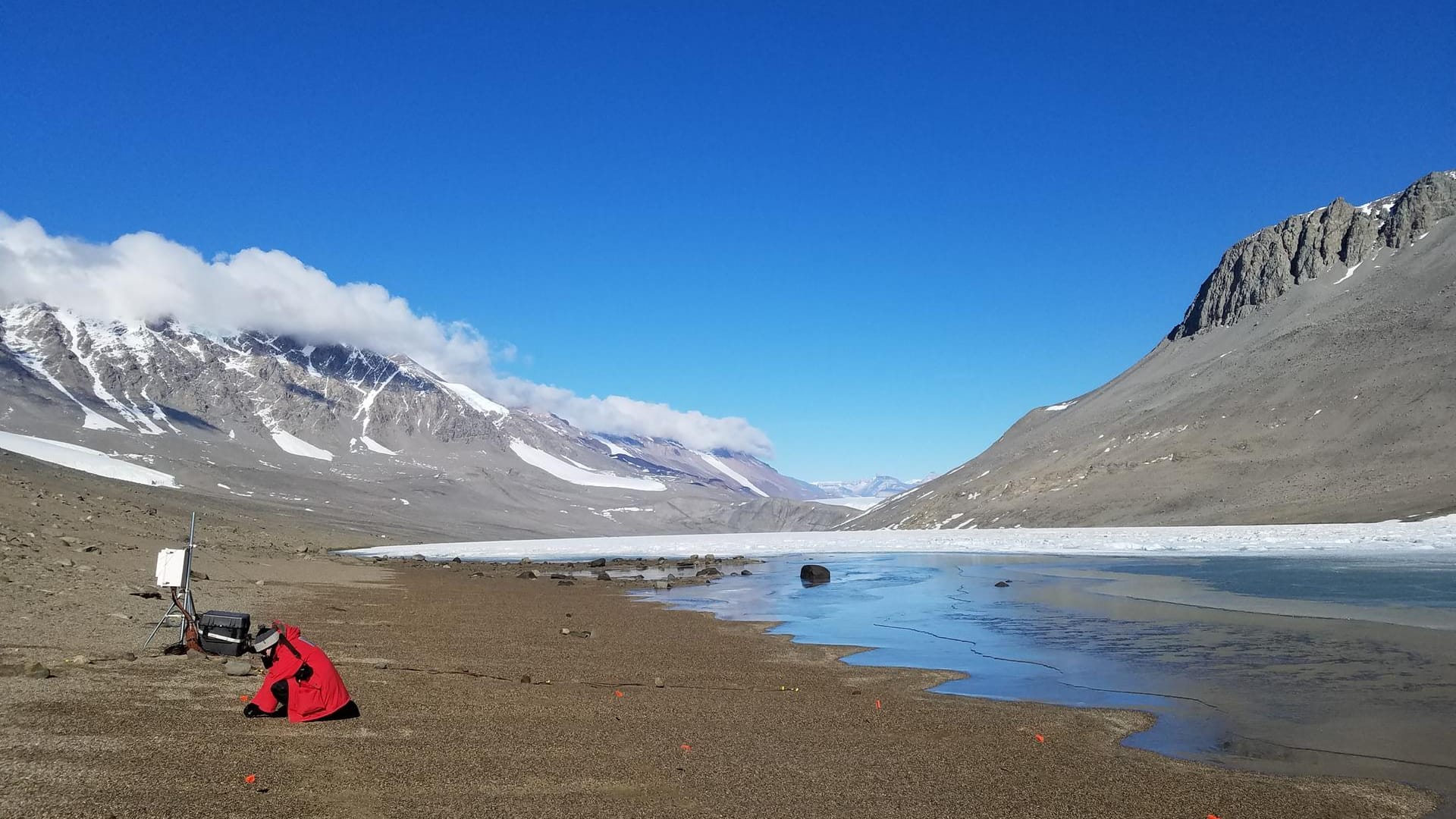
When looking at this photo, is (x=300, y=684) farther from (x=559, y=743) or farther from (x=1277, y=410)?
(x=1277, y=410)

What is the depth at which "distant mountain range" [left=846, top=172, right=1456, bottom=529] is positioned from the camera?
104125mm

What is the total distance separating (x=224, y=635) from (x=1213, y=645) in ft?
61.1

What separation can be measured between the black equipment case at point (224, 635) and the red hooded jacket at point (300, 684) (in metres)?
3.62

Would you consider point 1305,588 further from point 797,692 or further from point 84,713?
point 84,713

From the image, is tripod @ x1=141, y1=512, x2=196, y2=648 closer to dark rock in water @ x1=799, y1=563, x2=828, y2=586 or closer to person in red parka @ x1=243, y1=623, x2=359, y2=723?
person in red parka @ x1=243, y1=623, x2=359, y2=723

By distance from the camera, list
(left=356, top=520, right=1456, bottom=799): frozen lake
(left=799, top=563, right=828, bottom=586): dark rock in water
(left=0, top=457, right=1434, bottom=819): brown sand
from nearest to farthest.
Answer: (left=0, top=457, right=1434, bottom=819): brown sand
(left=356, top=520, right=1456, bottom=799): frozen lake
(left=799, top=563, right=828, bottom=586): dark rock in water

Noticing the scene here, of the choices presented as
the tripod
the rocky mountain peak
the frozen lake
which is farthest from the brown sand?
the rocky mountain peak

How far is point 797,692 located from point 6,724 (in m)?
10.1

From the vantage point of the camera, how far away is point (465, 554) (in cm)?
10331

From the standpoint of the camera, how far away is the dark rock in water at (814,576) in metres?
45.3

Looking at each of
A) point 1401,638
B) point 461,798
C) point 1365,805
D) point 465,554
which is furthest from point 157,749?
point 465,554

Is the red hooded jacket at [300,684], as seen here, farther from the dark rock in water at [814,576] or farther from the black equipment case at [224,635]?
the dark rock in water at [814,576]

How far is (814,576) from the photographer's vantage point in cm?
4684

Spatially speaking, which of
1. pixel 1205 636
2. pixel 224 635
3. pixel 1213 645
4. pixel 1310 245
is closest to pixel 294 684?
pixel 224 635
